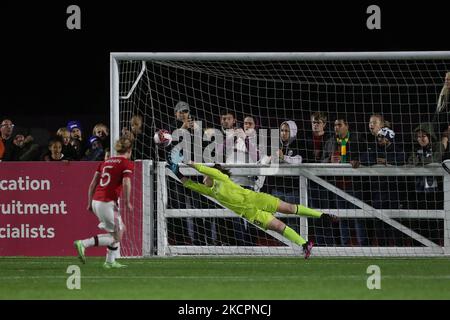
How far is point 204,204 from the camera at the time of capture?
16734 mm

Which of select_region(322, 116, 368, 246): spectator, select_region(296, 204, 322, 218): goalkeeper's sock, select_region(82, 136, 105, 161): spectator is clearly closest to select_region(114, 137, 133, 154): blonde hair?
select_region(296, 204, 322, 218): goalkeeper's sock

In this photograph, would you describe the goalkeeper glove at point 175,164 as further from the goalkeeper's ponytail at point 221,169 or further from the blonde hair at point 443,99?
the blonde hair at point 443,99

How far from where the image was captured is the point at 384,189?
1633 centimetres

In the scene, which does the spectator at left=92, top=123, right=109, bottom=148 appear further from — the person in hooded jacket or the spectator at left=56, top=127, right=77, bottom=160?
the person in hooded jacket

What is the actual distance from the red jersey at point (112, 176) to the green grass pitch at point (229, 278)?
35.3 inches

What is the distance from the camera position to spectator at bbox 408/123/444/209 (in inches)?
634

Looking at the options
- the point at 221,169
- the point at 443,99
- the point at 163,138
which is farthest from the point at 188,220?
the point at 443,99

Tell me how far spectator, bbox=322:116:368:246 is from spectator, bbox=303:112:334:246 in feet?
0.42

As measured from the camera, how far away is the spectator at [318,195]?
646 inches

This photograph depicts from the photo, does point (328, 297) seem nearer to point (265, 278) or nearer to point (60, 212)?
point (265, 278)

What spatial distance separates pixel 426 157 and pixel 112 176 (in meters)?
4.79

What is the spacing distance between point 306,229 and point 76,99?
21.3ft

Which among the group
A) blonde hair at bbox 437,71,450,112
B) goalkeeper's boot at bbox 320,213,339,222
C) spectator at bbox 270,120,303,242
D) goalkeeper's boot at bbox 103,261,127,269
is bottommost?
goalkeeper's boot at bbox 103,261,127,269

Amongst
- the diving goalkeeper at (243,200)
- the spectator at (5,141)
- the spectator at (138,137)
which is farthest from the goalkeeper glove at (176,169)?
the spectator at (5,141)
